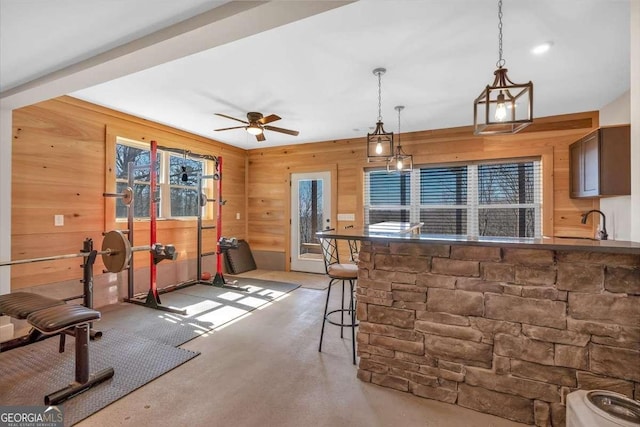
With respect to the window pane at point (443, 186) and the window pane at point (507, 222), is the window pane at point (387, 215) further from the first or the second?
the window pane at point (507, 222)

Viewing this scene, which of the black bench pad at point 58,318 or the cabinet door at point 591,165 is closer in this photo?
the black bench pad at point 58,318

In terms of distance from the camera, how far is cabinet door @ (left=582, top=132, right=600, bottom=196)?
130 inches

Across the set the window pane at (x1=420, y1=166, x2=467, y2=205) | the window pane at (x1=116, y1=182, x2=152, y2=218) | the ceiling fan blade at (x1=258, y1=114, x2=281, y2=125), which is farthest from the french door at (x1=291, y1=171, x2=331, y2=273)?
the window pane at (x1=116, y1=182, x2=152, y2=218)

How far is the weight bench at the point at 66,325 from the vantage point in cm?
195

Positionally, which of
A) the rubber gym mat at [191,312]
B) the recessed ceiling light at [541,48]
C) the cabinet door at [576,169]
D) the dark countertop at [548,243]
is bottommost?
the rubber gym mat at [191,312]

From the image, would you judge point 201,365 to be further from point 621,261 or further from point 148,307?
point 621,261

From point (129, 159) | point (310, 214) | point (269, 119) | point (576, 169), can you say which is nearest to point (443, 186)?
point (576, 169)

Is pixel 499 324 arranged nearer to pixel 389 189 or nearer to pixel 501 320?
pixel 501 320

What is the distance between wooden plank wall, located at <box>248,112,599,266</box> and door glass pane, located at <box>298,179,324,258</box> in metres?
0.29

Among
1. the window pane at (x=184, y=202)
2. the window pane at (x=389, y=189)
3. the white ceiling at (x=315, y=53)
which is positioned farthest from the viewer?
the window pane at (x=389, y=189)

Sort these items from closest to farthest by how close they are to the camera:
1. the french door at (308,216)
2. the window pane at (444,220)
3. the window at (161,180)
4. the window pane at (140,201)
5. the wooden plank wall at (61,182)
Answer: the wooden plank wall at (61,182), the window at (161,180), the window pane at (140,201), the window pane at (444,220), the french door at (308,216)

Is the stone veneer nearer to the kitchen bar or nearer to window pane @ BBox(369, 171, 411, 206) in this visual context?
the kitchen bar
